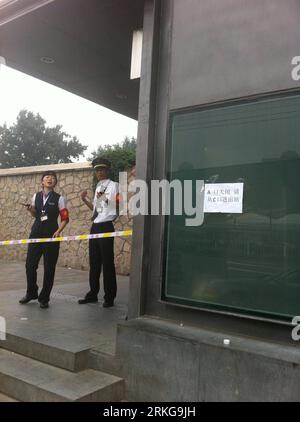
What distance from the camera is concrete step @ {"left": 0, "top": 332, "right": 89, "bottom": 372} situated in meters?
3.35

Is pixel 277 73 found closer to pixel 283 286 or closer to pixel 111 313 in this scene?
pixel 283 286

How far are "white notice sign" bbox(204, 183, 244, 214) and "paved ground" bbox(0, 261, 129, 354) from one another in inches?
59.1

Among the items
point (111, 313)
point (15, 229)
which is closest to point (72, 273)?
point (15, 229)

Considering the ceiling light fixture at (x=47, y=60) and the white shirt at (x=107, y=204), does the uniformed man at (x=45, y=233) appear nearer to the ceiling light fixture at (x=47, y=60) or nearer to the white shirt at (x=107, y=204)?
the white shirt at (x=107, y=204)

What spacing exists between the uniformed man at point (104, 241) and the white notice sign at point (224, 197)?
2060 millimetres

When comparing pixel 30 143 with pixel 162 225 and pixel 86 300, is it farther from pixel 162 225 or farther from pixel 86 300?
pixel 162 225

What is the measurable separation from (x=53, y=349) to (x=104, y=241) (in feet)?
5.97

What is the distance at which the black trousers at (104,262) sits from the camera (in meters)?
5.04

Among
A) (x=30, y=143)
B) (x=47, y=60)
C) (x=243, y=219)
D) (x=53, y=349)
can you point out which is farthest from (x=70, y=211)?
(x=30, y=143)

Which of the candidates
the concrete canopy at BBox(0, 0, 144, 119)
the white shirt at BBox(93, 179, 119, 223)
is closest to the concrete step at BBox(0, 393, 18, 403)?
the white shirt at BBox(93, 179, 119, 223)

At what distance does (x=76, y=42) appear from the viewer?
5504mm

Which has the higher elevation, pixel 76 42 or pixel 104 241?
pixel 76 42

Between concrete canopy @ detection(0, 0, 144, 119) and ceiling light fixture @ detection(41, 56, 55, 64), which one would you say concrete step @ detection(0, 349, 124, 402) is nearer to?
concrete canopy @ detection(0, 0, 144, 119)
